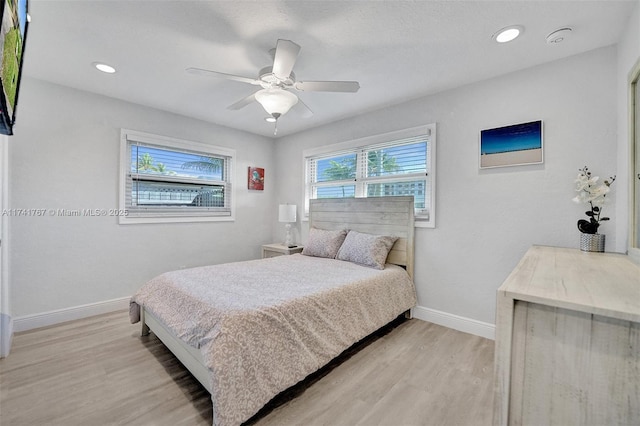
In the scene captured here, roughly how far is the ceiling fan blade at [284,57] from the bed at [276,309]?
1.62m

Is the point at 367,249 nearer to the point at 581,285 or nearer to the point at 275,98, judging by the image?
the point at 275,98

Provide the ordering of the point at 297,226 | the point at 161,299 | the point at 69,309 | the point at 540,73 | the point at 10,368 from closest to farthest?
the point at 10,368, the point at 161,299, the point at 540,73, the point at 69,309, the point at 297,226

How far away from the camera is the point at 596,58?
7.04 ft

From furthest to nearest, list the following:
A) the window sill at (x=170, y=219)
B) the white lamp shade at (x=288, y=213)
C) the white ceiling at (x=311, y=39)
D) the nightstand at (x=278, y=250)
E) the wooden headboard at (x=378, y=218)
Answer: the white lamp shade at (x=288, y=213) → the nightstand at (x=278, y=250) → the window sill at (x=170, y=219) → the wooden headboard at (x=378, y=218) → the white ceiling at (x=311, y=39)

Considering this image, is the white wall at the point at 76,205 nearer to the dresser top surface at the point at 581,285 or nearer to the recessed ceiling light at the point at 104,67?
the recessed ceiling light at the point at 104,67

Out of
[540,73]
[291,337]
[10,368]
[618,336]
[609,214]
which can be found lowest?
[10,368]

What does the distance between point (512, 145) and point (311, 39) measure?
2014 mm

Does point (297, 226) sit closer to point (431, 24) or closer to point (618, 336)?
point (431, 24)

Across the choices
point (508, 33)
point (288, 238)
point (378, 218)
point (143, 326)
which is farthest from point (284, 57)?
point (288, 238)

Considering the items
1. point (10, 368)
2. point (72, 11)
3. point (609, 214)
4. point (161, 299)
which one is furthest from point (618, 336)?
point (10, 368)

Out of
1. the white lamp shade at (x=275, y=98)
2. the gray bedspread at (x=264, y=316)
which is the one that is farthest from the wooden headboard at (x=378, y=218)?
the white lamp shade at (x=275, y=98)

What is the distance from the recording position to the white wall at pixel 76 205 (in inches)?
106

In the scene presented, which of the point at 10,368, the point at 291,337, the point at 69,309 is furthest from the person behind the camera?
the point at 69,309

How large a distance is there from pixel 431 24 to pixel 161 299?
2888 millimetres
